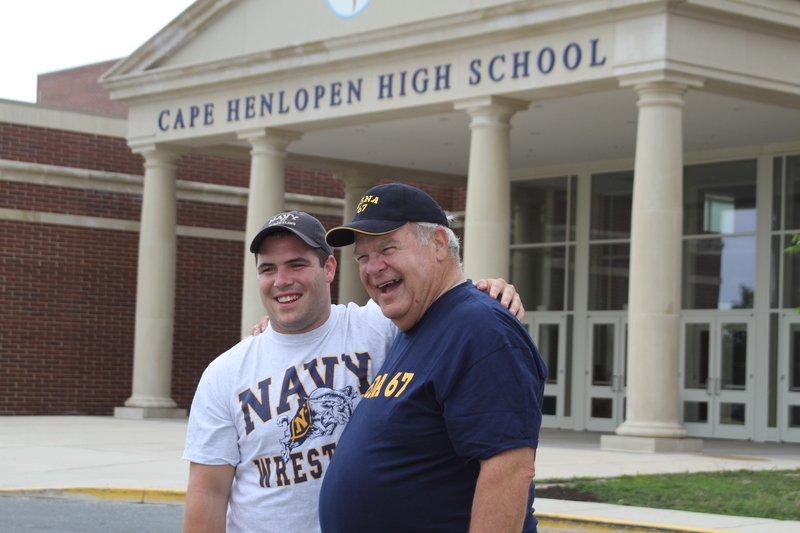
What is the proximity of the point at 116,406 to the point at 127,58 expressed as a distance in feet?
23.3

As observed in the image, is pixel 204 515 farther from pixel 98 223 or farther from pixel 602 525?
pixel 98 223

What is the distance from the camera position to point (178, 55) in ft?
73.2

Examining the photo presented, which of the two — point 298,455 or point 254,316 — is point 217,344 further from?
point 298,455

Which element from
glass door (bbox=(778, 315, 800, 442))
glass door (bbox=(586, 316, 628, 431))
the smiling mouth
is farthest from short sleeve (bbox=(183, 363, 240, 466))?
glass door (bbox=(586, 316, 628, 431))

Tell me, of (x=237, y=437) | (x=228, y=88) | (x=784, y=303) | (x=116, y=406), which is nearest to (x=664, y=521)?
(x=237, y=437)

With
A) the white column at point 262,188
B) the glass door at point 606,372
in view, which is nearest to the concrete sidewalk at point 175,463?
the glass door at point 606,372

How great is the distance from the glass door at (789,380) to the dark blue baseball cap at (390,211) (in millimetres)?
18317

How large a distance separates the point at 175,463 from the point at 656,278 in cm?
671

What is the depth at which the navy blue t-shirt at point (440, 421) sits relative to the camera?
288 centimetres

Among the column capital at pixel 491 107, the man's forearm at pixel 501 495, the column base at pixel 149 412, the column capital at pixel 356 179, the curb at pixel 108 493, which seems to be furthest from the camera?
A: the column capital at pixel 356 179

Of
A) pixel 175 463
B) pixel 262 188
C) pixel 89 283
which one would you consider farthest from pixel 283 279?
pixel 89 283

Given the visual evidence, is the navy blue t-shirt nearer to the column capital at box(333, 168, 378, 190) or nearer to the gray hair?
the gray hair

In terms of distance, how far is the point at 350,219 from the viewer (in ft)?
81.8

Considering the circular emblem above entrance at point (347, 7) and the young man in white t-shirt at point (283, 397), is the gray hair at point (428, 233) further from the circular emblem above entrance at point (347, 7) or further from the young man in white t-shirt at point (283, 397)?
the circular emblem above entrance at point (347, 7)
